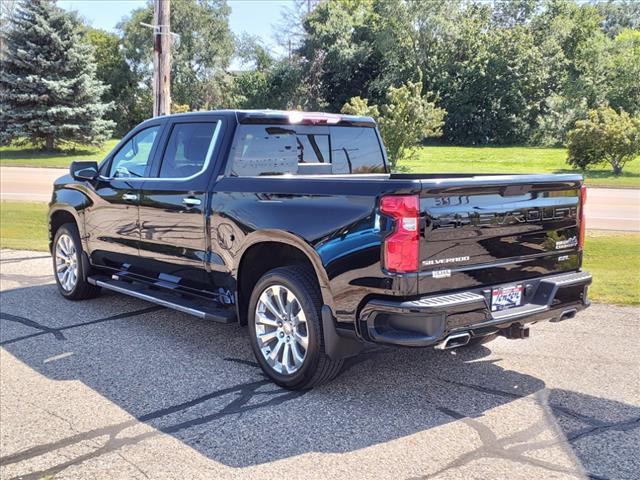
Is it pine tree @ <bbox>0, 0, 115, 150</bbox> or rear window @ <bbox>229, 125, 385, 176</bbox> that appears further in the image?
pine tree @ <bbox>0, 0, 115, 150</bbox>

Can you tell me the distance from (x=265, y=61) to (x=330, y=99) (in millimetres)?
12828

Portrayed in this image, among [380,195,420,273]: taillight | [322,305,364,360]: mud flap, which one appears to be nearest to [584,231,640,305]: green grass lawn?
[322,305,364,360]: mud flap

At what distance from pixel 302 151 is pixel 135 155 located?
6.15 ft

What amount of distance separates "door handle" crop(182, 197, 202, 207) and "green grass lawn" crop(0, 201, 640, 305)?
451cm

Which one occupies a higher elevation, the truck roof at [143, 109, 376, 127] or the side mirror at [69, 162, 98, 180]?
the truck roof at [143, 109, 376, 127]

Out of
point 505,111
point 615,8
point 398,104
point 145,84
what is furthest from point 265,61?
point 398,104

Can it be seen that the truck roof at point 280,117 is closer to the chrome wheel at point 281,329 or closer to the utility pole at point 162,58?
the chrome wheel at point 281,329

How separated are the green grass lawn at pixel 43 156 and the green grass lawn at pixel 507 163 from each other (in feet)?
57.9

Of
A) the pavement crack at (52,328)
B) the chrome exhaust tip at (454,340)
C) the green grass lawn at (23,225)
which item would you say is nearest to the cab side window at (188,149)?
the pavement crack at (52,328)

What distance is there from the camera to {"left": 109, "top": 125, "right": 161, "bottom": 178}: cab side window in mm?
6141

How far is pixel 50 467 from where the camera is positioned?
3.55 m

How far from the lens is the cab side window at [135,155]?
6141 millimetres

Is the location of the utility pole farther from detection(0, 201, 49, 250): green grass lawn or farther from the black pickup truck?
the black pickup truck

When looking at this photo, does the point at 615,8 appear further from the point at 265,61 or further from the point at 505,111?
the point at 265,61
